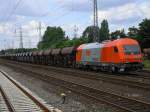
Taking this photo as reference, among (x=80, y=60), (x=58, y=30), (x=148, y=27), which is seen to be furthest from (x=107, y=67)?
(x=58, y=30)

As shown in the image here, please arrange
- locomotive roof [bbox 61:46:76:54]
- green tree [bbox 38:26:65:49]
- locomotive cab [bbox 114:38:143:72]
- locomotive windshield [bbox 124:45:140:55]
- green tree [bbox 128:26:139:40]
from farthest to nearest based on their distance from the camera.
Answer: green tree [bbox 38:26:65:49]
green tree [bbox 128:26:139:40]
locomotive roof [bbox 61:46:76:54]
locomotive windshield [bbox 124:45:140:55]
locomotive cab [bbox 114:38:143:72]

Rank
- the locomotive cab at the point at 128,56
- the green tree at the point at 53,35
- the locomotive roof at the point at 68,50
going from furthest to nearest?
the green tree at the point at 53,35, the locomotive roof at the point at 68,50, the locomotive cab at the point at 128,56

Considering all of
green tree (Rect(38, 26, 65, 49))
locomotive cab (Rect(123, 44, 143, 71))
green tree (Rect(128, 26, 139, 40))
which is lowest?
locomotive cab (Rect(123, 44, 143, 71))

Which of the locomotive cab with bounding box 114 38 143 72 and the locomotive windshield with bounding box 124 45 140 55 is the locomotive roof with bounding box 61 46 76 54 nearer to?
the locomotive windshield with bounding box 124 45 140 55

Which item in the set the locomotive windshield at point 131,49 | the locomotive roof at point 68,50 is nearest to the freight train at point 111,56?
the locomotive windshield at point 131,49

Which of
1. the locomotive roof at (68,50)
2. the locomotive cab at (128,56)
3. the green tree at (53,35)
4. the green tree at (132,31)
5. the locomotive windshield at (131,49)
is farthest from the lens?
the green tree at (53,35)

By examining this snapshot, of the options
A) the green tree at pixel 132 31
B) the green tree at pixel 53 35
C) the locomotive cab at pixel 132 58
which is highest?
the green tree at pixel 53 35

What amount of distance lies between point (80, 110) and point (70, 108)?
0.78 metres

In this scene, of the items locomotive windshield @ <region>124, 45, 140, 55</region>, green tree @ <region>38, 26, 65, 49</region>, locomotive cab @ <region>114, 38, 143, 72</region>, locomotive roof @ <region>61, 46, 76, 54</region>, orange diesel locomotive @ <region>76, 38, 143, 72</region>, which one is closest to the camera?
locomotive cab @ <region>114, 38, 143, 72</region>

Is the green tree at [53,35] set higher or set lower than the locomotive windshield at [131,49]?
higher

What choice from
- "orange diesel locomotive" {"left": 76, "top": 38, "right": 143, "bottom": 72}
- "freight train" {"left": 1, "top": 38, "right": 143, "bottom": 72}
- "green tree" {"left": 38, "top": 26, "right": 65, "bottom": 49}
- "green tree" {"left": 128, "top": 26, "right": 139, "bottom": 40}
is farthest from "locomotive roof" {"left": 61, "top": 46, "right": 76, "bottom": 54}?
"green tree" {"left": 38, "top": 26, "right": 65, "bottom": 49}

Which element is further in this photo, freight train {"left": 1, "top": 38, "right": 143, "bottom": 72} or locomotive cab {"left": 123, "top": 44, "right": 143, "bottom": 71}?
freight train {"left": 1, "top": 38, "right": 143, "bottom": 72}

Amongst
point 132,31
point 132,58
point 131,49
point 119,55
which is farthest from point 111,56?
point 132,31

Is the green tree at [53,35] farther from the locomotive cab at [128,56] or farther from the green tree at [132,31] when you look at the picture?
the locomotive cab at [128,56]
